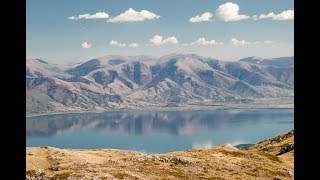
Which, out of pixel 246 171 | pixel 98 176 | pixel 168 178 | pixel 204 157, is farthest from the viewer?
pixel 204 157

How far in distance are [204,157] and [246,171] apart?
1328 centimetres
